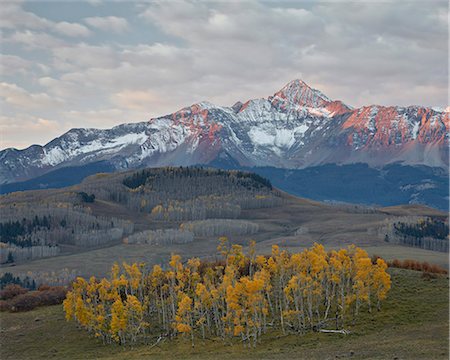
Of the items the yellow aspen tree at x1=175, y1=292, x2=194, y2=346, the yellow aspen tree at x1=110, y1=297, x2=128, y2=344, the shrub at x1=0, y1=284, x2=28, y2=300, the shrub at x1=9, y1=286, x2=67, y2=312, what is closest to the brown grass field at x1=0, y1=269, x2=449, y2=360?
the yellow aspen tree at x1=110, y1=297, x2=128, y2=344

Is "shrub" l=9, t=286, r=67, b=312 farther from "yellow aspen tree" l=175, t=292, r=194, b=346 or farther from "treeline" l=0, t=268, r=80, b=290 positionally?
"treeline" l=0, t=268, r=80, b=290

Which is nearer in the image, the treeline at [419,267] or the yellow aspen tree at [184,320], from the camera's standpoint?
the yellow aspen tree at [184,320]

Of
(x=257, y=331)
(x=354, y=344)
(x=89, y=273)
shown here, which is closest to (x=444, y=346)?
(x=354, y=344)

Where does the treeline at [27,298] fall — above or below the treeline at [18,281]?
above

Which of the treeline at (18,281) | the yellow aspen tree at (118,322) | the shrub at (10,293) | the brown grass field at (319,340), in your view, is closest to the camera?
the brown grass field at (319,340)

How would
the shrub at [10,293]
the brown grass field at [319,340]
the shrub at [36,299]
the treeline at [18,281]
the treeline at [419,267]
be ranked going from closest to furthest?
1. the brown grass field at [319,340]
2. the treeline at [419,267]
3. the shrub at [36,299]
4. the shrub at [10,293]
5. the treeline at [18,281]

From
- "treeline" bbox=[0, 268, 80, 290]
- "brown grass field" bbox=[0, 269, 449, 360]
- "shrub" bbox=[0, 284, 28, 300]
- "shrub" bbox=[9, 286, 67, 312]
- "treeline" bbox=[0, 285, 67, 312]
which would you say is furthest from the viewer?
"treeline" bbox=[0, 268, 80, 290]

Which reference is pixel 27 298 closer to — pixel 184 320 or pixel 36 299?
pixel 36 299

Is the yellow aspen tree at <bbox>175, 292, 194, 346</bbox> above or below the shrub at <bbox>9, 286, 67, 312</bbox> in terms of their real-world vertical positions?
above

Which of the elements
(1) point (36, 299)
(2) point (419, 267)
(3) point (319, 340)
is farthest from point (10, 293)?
(2) point (419, 267)

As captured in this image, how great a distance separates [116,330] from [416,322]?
123 feet

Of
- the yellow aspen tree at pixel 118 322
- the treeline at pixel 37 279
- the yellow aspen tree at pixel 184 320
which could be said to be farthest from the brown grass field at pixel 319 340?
the treeline at pixel 37 279

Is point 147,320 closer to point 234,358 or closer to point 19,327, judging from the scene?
point 19,327

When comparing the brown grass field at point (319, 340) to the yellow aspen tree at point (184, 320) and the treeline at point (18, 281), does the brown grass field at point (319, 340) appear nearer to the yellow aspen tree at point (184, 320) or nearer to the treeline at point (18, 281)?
the yellow aspen tree at point (184, 320)
